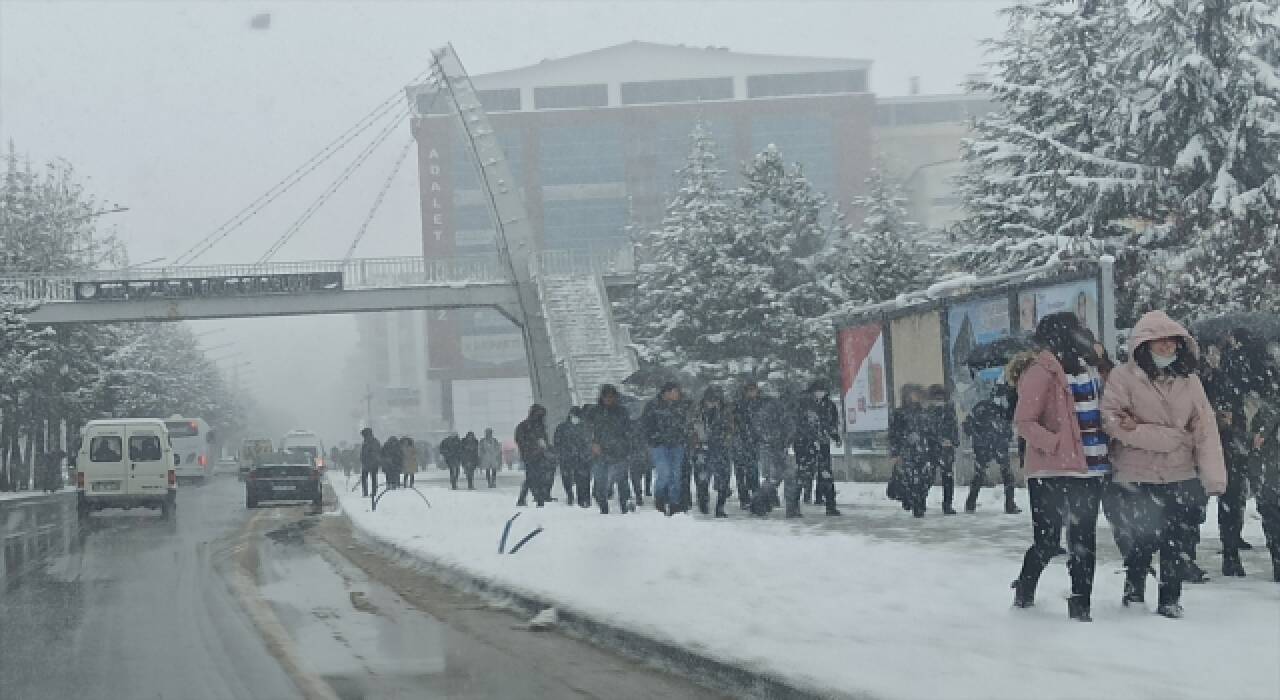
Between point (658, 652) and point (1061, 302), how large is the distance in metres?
11.6

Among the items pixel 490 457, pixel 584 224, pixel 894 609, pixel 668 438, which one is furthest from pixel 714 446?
pixel 584 224

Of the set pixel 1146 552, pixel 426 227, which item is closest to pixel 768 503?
pixel 1146 552

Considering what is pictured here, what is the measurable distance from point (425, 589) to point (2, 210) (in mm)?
50785

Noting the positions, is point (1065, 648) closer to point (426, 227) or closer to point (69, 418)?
point (69, 418)

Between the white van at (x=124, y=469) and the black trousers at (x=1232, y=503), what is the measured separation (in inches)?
898

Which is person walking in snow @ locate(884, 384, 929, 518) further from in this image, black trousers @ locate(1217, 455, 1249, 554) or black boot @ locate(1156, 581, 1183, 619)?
black boot @ locate(1156, 581, 1183, 619)

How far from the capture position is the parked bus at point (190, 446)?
66188 millimetres

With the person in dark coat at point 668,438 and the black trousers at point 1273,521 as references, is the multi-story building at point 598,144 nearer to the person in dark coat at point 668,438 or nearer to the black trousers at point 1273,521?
the person in dark coat at point 668,438

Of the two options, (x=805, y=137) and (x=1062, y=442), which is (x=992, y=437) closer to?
(x=1062, y=442)

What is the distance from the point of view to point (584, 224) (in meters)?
120

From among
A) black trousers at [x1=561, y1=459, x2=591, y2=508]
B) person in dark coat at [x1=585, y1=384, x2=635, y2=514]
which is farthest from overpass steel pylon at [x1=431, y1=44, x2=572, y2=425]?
person in dark coat at [x1=585, y1=384, x2=635, y2=514]

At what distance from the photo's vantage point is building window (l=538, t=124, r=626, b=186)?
397 feet

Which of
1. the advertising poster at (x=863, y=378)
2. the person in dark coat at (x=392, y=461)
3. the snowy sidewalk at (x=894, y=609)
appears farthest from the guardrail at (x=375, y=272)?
the snowy sidewalk at (x=894, y=609)

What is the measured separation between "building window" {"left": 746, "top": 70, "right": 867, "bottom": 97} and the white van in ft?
334
